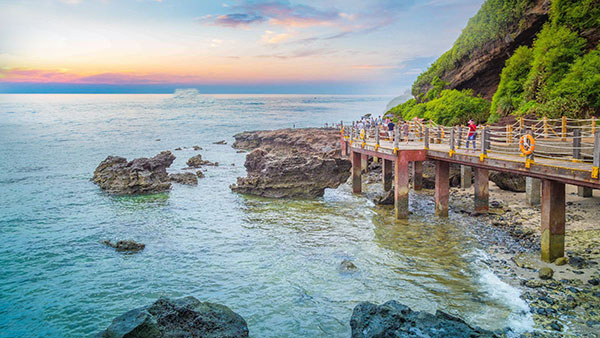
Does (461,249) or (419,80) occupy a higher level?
(419,80)

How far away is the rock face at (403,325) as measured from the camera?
9.18 metres

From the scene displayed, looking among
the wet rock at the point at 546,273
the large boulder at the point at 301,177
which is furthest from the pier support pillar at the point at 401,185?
the wet rock at the point at 546,273

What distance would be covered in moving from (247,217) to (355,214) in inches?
269

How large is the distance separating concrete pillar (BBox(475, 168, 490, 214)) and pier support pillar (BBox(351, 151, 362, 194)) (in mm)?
9502

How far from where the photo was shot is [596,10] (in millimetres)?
28203

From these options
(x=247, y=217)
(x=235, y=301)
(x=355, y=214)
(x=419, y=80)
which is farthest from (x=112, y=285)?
(x=419, y=80)

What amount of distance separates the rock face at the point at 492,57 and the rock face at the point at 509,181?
16.2m

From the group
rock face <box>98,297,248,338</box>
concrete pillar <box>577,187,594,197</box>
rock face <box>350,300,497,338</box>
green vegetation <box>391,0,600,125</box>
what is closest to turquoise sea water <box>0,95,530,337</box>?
rock face <box>350,300,497,338</box>

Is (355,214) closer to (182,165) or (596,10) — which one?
(596,10)

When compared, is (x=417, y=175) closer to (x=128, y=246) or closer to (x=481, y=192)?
(x=481, y=192)

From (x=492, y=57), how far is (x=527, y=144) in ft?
90.7

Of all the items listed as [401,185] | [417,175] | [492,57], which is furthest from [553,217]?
[492,57]

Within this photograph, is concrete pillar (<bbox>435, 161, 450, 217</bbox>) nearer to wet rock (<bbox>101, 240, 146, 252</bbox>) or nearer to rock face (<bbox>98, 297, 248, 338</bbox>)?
rock face (<bbox>98, 297, 248, 338</bbox>)

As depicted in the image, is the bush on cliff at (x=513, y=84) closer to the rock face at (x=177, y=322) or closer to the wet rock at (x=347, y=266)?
the wet rock at (x=347, y=266)
